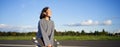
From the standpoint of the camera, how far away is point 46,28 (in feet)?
13.8

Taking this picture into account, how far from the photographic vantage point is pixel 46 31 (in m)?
4.19

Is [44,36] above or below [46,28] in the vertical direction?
below

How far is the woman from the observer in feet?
13.5

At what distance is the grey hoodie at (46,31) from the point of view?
162 inches

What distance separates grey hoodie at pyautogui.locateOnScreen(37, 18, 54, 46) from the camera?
13.5 feet

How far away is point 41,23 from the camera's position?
13.7ft

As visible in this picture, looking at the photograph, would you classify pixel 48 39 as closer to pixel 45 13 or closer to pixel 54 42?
pixel 54 42

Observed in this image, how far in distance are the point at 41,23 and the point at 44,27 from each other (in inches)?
A: 3.0

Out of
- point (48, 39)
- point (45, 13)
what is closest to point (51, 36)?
point (48, 39)

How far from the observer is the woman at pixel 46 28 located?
13.5ft

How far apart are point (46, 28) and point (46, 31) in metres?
0.05

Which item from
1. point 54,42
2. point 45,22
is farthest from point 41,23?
point 54,42

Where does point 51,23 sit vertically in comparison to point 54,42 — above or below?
above

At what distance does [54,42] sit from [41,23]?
0.34m
